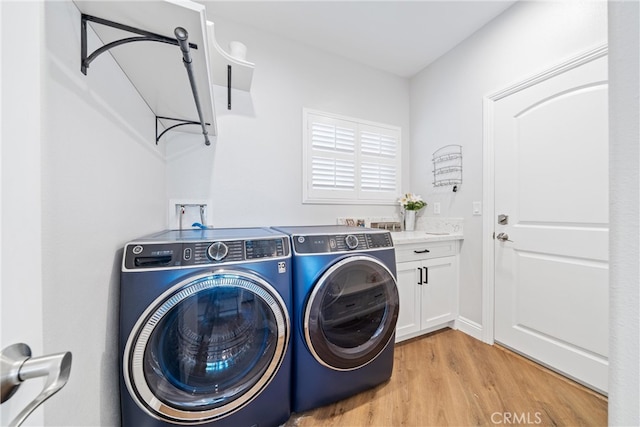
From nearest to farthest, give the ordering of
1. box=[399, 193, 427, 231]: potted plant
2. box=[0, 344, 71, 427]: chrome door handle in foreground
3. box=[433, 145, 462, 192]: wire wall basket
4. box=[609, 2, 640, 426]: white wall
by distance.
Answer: box=[0, 344, 71, 427]: chrome door handle in foreground, box=[609, 2, 640, 426]: white wall, box=[433, 145, 462, 192]: wire wall basket, box=[399, 193, 427, 231]: potted plant

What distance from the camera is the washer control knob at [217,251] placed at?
102 cm

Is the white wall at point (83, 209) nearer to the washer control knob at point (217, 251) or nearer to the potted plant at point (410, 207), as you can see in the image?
the washer control knob at point (217, 251)

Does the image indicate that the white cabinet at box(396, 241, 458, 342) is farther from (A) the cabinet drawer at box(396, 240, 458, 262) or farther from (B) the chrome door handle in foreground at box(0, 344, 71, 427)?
(B) the chrome door handle in foreground at box(0, 344, 71, 427)

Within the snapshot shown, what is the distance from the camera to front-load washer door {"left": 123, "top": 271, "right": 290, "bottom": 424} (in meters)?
0.89

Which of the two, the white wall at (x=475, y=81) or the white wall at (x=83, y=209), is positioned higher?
the white wall at (x=475, y=81)

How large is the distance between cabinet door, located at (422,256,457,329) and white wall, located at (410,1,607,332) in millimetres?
98

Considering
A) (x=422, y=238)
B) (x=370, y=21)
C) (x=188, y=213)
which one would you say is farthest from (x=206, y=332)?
(x=370, y=21)

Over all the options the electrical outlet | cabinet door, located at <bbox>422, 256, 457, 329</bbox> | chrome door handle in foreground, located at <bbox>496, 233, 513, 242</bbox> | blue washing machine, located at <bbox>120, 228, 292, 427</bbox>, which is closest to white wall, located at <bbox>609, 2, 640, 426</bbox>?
blue washing machine, located at <bbox>120, 228, 292, 427</bbox>

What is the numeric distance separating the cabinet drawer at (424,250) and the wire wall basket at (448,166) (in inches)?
21.8

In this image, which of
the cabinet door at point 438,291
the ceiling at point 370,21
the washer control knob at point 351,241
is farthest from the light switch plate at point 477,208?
the ceiling at point 370,21

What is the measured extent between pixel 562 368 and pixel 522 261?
0.70 metres

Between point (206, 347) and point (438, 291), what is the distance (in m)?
1.84

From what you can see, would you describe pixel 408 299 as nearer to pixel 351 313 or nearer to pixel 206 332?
pixel 351 313

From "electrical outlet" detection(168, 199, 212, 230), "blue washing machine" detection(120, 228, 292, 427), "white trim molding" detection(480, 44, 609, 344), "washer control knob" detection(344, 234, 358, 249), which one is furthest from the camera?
"white trim molding" detection(480, 44, 609, 344)
